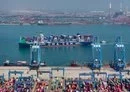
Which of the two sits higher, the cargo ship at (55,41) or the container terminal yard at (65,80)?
the container terminal yard at (65,80)

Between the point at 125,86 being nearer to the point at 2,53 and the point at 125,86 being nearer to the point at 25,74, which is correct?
the point at 25,74

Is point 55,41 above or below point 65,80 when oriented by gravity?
below

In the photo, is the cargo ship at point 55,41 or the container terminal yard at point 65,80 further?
the cargo ship at point 55,41

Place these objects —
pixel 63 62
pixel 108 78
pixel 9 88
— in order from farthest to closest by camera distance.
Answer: pixel 63 62
pixel 108 78
pixel 9 88

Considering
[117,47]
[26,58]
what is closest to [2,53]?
[26,58]

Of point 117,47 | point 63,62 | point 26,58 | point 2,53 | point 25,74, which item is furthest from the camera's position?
point 2,53

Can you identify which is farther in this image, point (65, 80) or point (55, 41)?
point (55, 41)

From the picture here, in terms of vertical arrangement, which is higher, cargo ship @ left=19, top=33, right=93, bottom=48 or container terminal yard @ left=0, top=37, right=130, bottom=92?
container terminal yard @ left=0, top=37, right=130, bottom=92

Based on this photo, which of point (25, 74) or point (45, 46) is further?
point (45, 46)

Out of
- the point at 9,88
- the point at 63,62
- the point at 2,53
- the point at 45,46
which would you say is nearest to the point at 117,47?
the point at 63,62

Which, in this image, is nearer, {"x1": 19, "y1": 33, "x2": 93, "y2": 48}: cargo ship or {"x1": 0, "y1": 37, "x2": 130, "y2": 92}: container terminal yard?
{"x1": 0, "y1": 37, "x2": 130, "y2": 92}: container terminal yard
